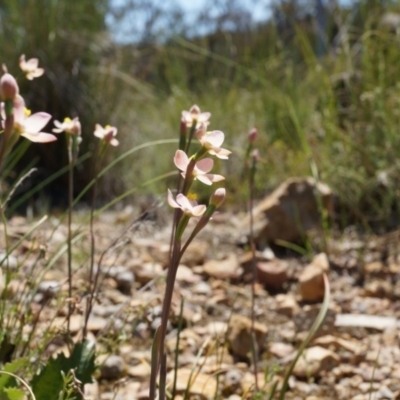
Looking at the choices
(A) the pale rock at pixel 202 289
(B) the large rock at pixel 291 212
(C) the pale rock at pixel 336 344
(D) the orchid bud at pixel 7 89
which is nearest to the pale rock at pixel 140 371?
(C) the pale rock at pixel 336 344

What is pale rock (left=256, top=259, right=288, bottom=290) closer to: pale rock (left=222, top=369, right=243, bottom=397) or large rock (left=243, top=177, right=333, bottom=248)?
large rock (left=243, top=177, right=333, bottom=248)

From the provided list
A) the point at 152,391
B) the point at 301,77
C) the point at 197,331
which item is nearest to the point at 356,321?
the point at 197,331

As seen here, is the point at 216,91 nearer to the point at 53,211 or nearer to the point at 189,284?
the point at 53,211

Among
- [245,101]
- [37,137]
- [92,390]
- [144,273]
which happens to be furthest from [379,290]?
[245,101]

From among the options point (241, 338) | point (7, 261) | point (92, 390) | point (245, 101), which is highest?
point (245, 101)

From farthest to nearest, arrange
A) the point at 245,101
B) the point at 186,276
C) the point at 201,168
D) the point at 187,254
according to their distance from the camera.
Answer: the point at 245,101
the point at 187,254
the point at 186,276
the point at 201,168

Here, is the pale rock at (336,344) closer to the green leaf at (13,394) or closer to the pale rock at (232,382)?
the pale rock at (232,382)

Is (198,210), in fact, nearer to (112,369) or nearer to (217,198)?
(217,198)
